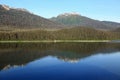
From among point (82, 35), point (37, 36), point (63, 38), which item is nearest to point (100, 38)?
point (82, 35)

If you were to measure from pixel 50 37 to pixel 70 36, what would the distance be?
15524mm

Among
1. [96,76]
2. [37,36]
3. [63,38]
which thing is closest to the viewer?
[96,76]

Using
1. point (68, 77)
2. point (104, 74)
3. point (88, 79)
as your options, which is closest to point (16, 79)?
point (68, 77)

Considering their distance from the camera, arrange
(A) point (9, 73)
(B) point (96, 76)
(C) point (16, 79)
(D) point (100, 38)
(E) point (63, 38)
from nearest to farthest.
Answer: (C) point (16, 79)
(B) point (96, 76)
(A) point (9, 73)
(E) point (63, 38)
(D) point (100, 38)

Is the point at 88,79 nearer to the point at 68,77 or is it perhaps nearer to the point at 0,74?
the point at 68,77

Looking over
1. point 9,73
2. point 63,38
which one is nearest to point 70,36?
point 63,38

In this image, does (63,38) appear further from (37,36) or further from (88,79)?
(88,79)

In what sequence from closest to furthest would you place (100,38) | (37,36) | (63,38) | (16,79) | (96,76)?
(16,79), (96,76), (37,36), (63,38), (100,38)

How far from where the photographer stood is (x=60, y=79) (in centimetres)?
2747

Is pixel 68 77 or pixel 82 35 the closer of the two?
pixel 68 77

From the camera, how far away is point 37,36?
122250 mm

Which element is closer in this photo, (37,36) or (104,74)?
(104,74)

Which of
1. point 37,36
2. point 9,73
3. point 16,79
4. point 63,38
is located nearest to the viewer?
point 16,79

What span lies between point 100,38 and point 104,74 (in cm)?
11291
